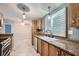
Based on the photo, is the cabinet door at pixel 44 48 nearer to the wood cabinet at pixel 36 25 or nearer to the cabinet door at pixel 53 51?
the cabinet door at pixel 53 51

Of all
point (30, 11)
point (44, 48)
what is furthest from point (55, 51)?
point (30, 11)

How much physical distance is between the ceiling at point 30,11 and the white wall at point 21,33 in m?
0.13

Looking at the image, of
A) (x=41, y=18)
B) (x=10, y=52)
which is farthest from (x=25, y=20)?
(x=10, y=52)

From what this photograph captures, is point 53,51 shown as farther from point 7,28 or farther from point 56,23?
point 7,28

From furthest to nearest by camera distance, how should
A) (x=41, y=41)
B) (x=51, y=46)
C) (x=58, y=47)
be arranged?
(x=41, y=41), (x=51, y=46), (x=58, y=47)

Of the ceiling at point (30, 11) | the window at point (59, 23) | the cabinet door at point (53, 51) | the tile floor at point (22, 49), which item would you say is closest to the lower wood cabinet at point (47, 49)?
the cabinet door at point (53, 51)

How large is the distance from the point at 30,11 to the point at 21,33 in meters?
0.39

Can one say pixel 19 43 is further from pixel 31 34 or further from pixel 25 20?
pixel 25 20

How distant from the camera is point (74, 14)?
2053 millimetres

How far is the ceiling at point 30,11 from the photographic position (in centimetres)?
212

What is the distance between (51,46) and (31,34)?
0.39 meters

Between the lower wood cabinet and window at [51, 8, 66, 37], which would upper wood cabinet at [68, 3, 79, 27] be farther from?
the lower wood cabinet

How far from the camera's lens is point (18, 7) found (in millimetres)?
2129

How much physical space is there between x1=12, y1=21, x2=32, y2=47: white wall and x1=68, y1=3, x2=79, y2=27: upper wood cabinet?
0.68 m
